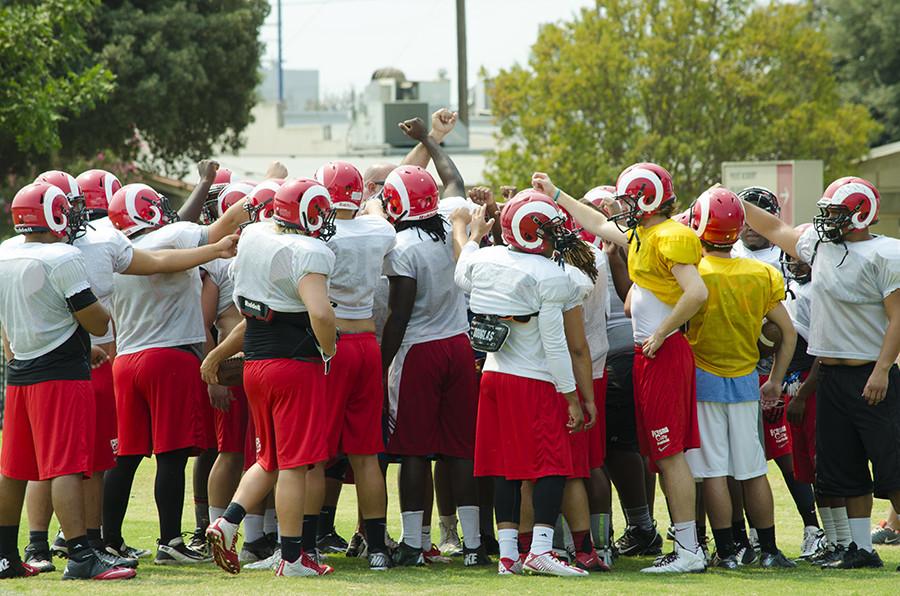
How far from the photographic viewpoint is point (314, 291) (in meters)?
7.39

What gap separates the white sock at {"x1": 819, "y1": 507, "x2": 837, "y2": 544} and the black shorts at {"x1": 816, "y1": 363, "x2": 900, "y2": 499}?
343mm

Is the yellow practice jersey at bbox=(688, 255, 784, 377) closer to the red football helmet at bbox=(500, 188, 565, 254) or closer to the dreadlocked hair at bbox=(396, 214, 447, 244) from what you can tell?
the red football helmet at bbox=(500, 188, 565, 254)

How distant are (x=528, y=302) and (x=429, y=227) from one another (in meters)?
1.11

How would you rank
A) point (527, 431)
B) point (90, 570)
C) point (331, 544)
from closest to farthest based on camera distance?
point (90, 570), point (527, 431), point (331, 544)

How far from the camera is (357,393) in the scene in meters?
8.02

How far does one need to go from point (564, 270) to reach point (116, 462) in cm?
319

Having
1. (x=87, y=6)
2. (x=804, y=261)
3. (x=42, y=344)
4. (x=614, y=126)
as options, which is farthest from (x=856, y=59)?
(x=42, y=344)

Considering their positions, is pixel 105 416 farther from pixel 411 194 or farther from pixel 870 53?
pixel 870 53

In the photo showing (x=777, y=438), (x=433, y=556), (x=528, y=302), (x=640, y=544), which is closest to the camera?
(x=528, y=302)

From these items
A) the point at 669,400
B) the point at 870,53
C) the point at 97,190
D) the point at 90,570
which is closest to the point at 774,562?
the point at 669,400

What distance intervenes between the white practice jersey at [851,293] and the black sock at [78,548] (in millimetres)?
4576

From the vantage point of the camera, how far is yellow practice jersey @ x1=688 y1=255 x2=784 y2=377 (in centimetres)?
809

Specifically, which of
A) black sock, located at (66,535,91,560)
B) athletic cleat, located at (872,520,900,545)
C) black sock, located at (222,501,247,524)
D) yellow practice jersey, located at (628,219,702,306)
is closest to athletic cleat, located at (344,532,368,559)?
black sock, located at (222,501,247,524)

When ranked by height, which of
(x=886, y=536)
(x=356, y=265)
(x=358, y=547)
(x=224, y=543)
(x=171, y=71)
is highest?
(x=171, y=71)
